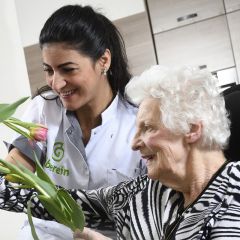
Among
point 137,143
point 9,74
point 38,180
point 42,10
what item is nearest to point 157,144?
point 137,143

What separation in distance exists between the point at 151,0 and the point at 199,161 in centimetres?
212

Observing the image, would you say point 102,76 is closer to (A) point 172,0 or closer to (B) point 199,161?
(B) point 199,161

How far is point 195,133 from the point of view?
1.08 metres

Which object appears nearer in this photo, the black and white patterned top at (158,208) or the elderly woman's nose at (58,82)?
the black and white patterned top at (158,208)

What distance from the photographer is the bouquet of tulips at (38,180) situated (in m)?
0.58

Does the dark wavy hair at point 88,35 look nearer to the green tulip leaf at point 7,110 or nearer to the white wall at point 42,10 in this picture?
the green tulip leaf at point 7,110

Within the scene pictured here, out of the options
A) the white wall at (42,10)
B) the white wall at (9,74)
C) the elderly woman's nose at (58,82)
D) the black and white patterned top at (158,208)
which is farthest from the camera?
the white wall at (42,10)

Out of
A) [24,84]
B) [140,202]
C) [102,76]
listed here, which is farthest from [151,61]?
[140,202]

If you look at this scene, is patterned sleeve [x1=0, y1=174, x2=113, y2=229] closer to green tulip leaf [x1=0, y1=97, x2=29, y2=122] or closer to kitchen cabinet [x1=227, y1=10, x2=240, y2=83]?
green tulip leaf [x1=0, y1=97, x2=29, y2=122]

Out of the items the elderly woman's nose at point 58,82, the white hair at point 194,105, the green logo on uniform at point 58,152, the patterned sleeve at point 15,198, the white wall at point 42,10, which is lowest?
the patterned sleeve at point 15,198

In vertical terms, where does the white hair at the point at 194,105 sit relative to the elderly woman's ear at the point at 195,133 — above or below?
above

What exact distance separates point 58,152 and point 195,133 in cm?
48

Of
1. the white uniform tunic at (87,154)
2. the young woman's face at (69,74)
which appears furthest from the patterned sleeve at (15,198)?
the young woman's face at (69,74)

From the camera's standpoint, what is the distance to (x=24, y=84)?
2.59m
